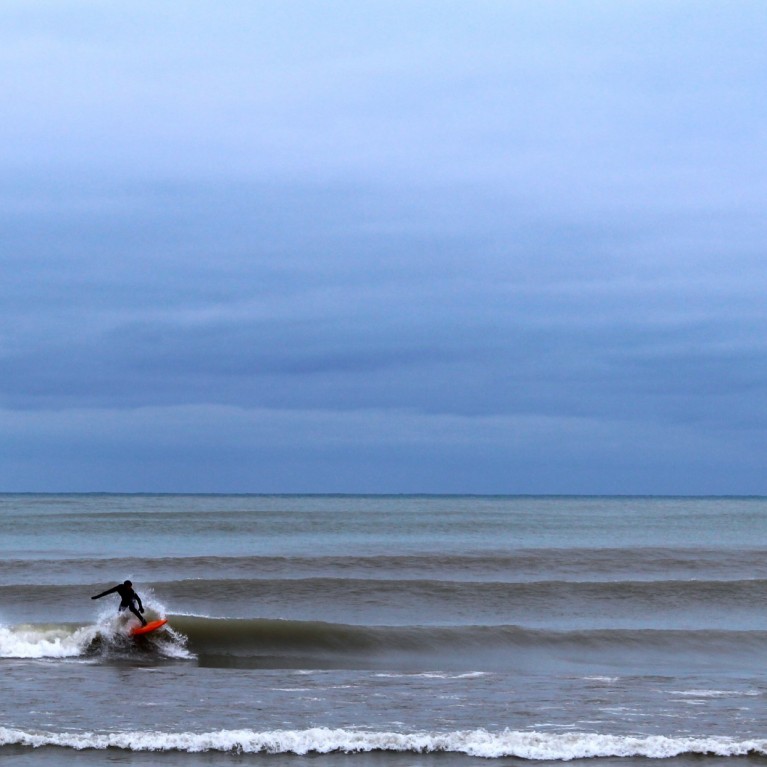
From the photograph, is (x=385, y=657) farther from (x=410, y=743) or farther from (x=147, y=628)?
(x=410, y=743)

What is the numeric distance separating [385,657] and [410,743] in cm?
825

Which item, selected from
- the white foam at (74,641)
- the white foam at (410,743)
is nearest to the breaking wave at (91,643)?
the white foam at (74,641)

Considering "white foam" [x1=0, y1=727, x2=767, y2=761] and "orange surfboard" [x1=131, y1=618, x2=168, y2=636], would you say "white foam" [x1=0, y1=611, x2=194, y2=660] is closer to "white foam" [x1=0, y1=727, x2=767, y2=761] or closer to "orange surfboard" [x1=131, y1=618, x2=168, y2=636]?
"orange surfboard" [x1=131, y1=618, x2=168, y2=636]

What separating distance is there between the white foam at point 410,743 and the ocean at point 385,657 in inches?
1.1

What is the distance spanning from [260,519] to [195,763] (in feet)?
172

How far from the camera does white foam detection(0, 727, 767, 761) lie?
13289 millimetres

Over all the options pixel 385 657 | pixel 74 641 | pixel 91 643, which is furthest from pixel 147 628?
pixel 385 657

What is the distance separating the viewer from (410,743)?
13469 mm

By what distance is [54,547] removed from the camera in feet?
135

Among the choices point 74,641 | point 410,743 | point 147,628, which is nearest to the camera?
point 410,743

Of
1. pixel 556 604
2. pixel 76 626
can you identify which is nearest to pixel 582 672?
pixel 556 604

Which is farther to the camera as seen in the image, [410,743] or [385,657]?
[385,657]

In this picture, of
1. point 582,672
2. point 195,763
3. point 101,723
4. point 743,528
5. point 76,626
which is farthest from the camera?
point 743,528

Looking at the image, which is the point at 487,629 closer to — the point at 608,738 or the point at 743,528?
the point at 608,738
